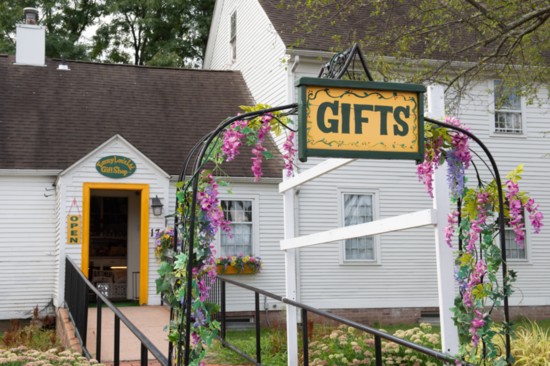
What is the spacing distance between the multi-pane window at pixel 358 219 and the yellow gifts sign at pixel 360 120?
10.8m

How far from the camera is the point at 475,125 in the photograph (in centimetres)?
1588

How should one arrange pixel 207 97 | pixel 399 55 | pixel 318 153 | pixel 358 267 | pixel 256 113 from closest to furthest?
pixel 318 153
pixel 256 113
pixel 399 55
pixel 358 267
pixel 207 97

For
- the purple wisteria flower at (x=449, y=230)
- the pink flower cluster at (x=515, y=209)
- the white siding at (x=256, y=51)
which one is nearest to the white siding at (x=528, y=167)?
the white siding at (x=256, y=51)

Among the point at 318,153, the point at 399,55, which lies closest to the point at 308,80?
the point at 318,153

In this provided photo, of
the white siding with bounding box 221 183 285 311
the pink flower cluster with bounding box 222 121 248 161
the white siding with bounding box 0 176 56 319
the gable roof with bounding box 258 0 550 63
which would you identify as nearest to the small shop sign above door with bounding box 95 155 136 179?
the white siding with bounding box 0 176 56 319

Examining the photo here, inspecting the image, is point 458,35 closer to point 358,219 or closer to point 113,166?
point 358,219

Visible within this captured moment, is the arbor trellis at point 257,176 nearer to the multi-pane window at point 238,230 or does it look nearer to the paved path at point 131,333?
the paved path at point 131,333

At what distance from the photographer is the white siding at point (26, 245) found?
1359 centimetres

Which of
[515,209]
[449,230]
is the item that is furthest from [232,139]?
[515,209]

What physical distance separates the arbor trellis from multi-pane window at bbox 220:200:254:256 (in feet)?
32.0

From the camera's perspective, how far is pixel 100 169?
13297 millimetres

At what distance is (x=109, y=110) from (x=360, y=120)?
12.6 m

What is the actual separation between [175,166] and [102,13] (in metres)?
14.4

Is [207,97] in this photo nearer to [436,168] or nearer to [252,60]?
[252,60]
